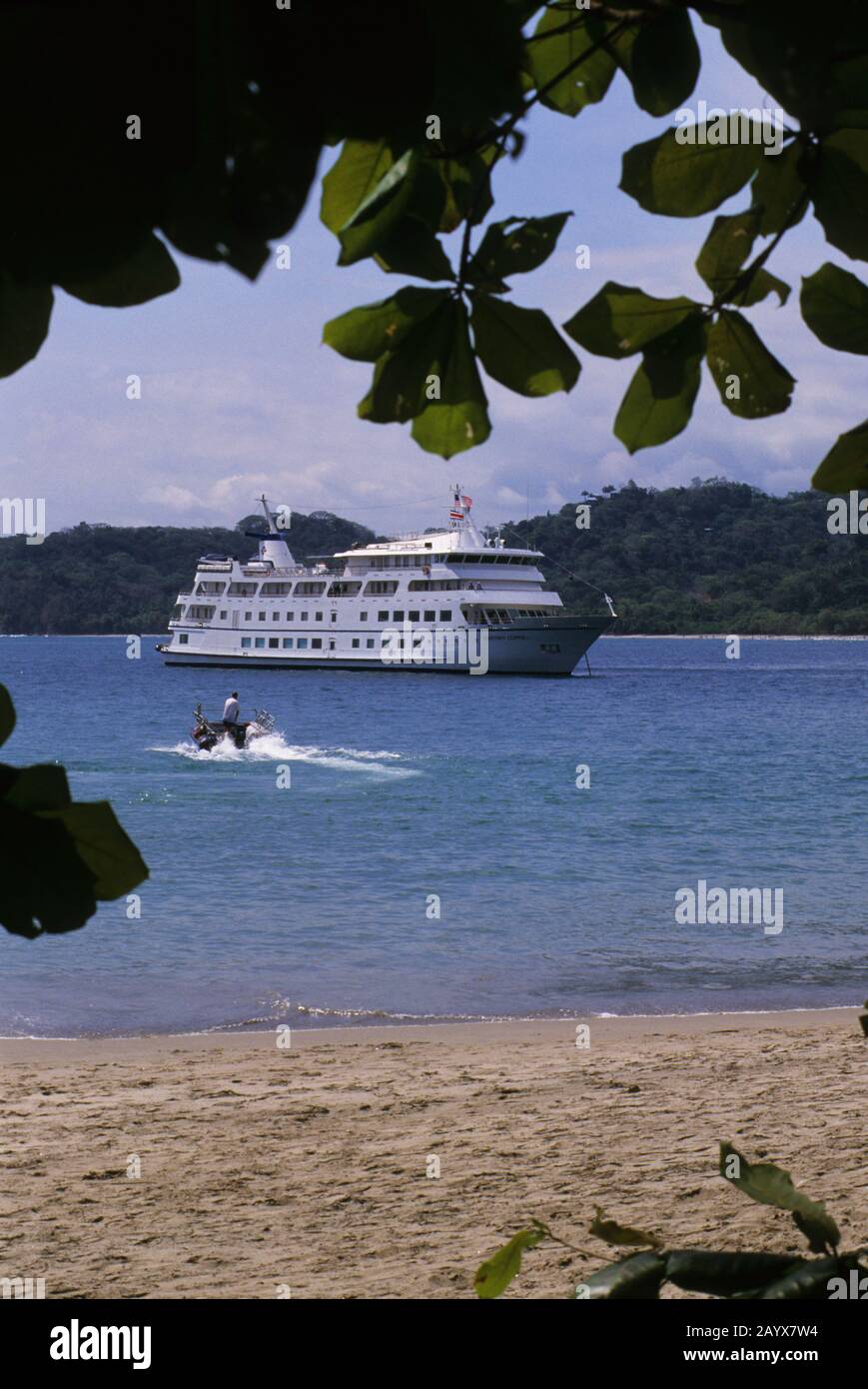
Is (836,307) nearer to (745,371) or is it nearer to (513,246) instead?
(745,371)

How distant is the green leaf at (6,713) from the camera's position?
488mm

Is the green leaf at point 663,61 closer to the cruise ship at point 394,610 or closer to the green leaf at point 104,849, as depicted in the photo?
the green leaf at point 104,849

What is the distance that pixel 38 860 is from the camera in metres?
0.50

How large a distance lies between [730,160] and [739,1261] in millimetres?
589

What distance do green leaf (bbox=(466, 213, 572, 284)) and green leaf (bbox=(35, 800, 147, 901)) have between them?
0.31 meters

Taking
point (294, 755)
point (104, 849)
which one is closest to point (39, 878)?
point (104, 849)

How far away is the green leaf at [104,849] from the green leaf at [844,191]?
0.43 m

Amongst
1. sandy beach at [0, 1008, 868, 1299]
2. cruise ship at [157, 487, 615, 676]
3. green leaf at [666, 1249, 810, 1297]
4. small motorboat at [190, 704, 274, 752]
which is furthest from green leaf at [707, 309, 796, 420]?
cruise ship at [157, 487, 615, 676]

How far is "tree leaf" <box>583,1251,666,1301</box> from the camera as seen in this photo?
73 centimetres

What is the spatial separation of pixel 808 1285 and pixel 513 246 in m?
0.59

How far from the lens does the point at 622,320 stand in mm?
658

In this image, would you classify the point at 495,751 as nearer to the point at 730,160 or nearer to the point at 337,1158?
the point at 337,1158

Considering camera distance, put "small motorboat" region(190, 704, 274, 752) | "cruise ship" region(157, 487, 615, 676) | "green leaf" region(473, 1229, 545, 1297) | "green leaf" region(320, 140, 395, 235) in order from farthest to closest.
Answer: "cruise ship" region(157, 487, 615, 676) < "small motorboat" region(190, 704, 274, 752) < "green leaf" region(473, 1229, 545, 1297) < "green leaf" region(320, 140, 395, 235)

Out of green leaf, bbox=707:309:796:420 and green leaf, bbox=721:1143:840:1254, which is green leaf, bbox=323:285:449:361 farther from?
green leaf, bbox=721:1143:840:1254
